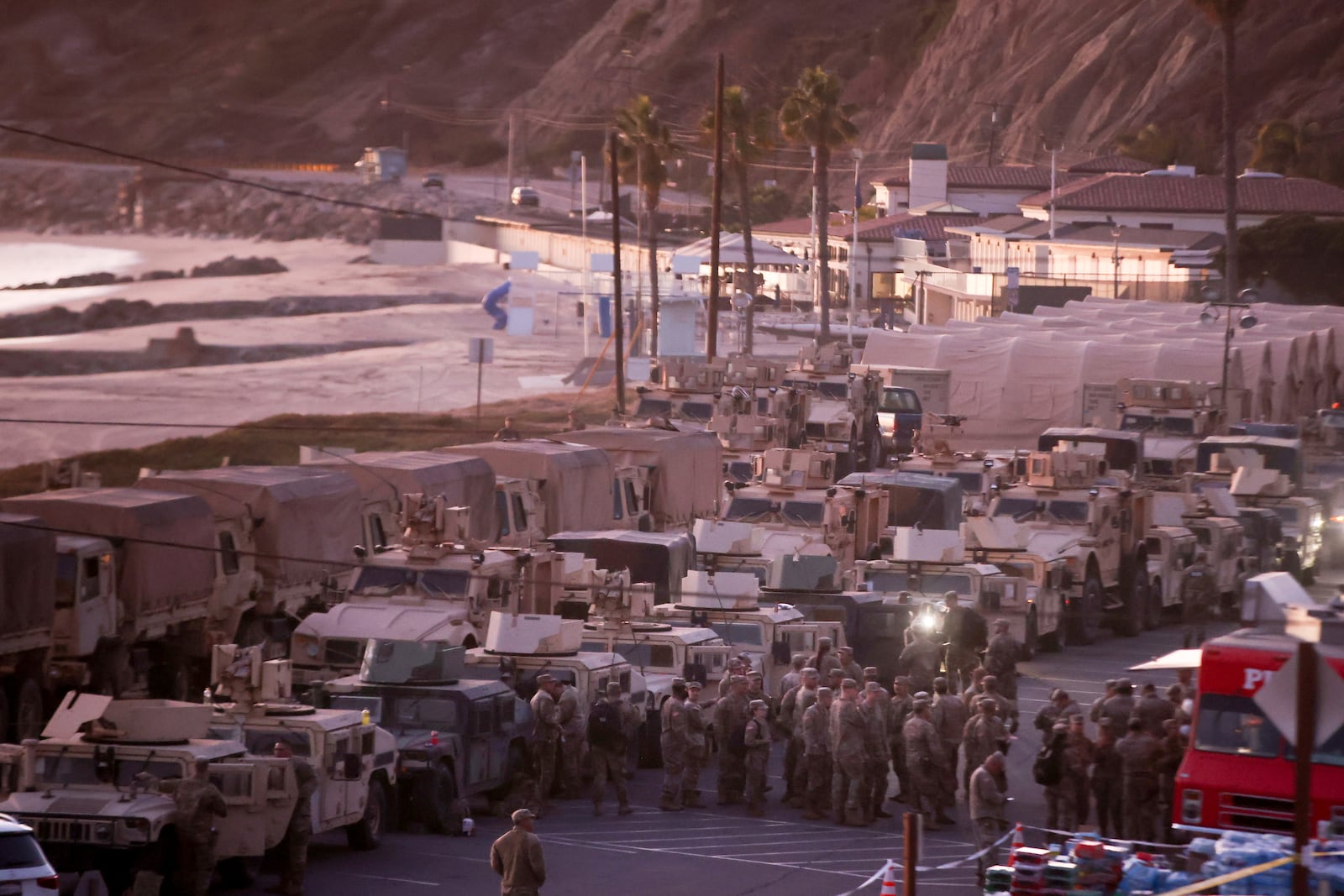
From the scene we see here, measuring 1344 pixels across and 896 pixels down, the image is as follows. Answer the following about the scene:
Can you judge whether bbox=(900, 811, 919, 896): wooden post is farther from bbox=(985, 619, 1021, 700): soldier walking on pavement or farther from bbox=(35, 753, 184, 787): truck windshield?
bbox=(985, 619, 1021, 700): soldier walking on pavement

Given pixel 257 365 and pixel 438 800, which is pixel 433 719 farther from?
pixel 257 365

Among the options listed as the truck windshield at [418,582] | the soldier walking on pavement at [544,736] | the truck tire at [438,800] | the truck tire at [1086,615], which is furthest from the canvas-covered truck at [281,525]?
the truck tire at [1086,615]

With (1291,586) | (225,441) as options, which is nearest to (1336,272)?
(225,441)

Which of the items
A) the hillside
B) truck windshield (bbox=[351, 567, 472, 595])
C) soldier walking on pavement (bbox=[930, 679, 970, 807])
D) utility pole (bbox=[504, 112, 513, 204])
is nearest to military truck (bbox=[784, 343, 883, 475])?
truck windshield (bbox=[351, 567, 472, 595])

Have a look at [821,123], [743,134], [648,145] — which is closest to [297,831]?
[821,123]

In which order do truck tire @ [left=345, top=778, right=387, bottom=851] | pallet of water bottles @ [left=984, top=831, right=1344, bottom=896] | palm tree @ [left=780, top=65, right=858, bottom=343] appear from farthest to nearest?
palm tree @ [left=780, top=65, right=858, bottom=343] → truck tire @ [left=345, top=778, right=387, bottom=851] → pallet of water bottles @ [left=984, top=831, right=1344, bottom=896]

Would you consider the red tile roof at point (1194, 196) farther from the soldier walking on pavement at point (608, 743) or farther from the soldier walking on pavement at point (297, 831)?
the soldier walking on pavement at point (297, 831)
